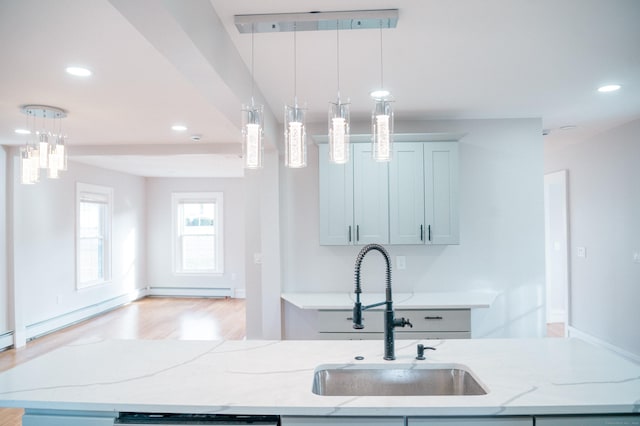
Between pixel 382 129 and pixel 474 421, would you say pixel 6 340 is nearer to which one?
pixel 382 129

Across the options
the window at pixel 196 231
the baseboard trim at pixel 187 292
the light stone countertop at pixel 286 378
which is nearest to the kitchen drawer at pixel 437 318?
the light stone countertop at pixel 286 378

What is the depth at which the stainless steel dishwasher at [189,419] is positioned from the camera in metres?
1.41

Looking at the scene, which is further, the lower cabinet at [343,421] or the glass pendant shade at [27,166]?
the glass pendant shade at [27,166]

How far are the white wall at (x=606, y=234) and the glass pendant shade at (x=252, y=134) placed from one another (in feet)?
13.2

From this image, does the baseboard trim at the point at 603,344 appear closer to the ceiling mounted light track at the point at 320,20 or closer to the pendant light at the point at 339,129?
the pendant light at the point at 339,129

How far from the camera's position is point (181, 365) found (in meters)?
1.74

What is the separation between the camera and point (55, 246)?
18.6ft

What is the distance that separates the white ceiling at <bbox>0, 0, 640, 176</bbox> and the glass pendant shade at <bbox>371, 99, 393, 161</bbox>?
452 mm

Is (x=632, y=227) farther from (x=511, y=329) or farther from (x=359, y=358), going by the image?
(x=359, y=358)

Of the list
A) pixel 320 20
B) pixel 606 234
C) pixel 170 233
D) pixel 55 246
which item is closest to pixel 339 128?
pixel 320 20

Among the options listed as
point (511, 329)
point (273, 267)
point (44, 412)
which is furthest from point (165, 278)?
point (44, 412)

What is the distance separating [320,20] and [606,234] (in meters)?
4.19

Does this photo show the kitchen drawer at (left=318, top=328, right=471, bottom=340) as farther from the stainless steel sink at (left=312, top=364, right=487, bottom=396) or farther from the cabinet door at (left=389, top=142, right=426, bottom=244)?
the stainless steel sink at (left=312, top=364, right=487, bottom=396)

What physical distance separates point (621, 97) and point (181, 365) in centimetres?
375
